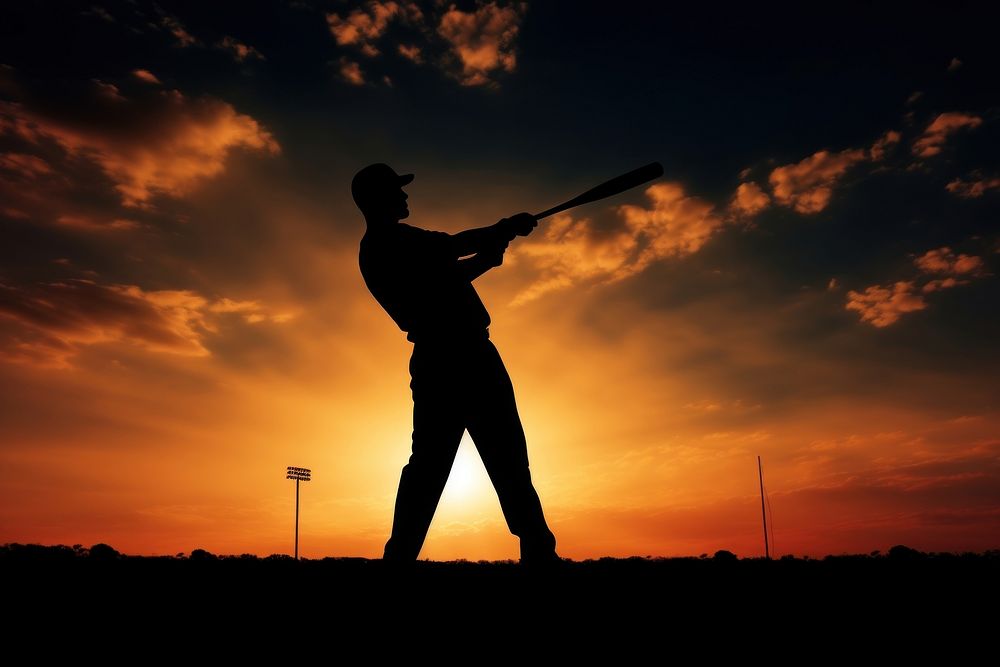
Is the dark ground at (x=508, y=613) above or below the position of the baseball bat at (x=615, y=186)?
below

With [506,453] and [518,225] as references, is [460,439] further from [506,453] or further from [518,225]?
[518,225]

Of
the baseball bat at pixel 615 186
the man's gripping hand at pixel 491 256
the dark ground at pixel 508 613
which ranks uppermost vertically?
the baseball bat at pixel 615 186

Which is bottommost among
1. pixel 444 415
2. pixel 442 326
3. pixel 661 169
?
pixel 444 415

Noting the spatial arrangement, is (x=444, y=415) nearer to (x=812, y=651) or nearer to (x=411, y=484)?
(x=411, y=484)

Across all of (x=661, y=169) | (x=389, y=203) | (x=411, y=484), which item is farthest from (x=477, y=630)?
(x=661, y=169)

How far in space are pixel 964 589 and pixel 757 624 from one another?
1686 mm

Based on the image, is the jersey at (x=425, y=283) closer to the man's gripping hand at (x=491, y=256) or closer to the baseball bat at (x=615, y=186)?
the man's gripping hand at (x=491, y=256)

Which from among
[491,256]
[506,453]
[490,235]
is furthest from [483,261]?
[506,453]

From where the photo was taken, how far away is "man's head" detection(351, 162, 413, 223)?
6.13m

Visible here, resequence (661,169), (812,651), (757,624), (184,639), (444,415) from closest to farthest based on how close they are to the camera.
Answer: (812,651), (184,639), (757,624), (444,415), (661,169)

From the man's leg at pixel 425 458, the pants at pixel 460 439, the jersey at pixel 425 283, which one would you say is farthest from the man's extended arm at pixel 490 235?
the man's leg at pixel 425 458

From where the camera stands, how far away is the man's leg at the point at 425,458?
571 cm

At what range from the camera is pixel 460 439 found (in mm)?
5992

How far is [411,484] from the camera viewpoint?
5781 mm
